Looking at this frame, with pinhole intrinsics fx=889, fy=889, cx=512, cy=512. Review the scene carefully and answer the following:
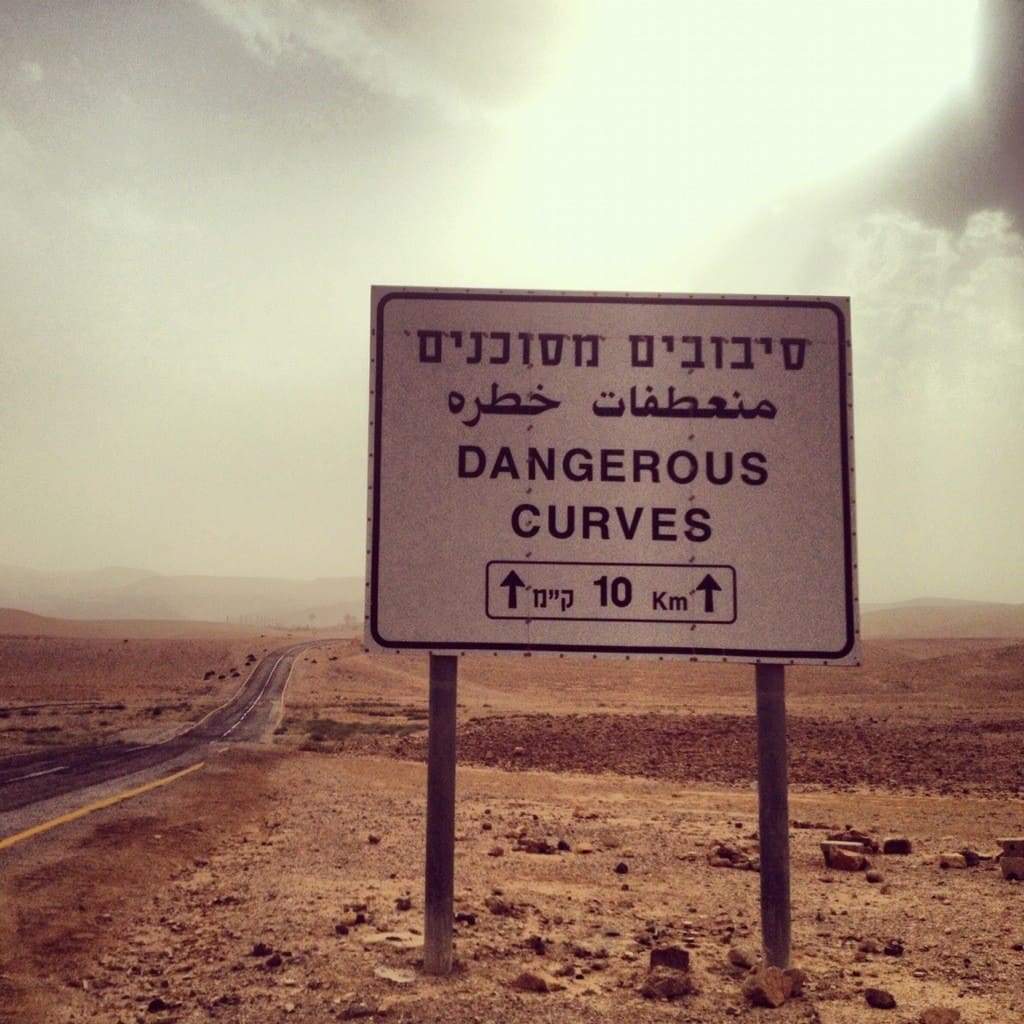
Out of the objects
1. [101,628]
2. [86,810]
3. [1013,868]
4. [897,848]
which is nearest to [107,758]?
[86,810]

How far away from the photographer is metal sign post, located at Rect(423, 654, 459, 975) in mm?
5137

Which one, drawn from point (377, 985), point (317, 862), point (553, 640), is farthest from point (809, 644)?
point (317, 862)

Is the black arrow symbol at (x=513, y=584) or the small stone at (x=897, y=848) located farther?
the small stone at (x=897, y=848)

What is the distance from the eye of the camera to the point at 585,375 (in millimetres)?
5684

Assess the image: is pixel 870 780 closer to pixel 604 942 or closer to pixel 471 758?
pixel 471 758

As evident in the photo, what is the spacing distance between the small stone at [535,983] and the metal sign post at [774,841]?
4.07ft

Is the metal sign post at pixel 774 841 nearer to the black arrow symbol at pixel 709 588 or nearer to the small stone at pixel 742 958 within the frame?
the small stone at pixel 742 958

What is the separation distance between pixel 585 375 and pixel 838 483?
171cm

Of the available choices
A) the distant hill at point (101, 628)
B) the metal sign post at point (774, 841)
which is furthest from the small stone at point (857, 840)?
the distant hill at point (101, 628)

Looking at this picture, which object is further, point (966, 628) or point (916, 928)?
point (966, 628)

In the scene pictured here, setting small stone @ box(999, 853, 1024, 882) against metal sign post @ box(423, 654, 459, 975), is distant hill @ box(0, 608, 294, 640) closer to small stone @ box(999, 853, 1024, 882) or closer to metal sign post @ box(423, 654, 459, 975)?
small stone @ box(999, 853, 1024, 882)

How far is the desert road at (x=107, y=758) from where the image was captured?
1606 cm

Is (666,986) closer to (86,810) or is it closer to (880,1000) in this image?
(880,1000)

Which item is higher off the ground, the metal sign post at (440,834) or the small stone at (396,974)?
the metal sign post at (440,834)
